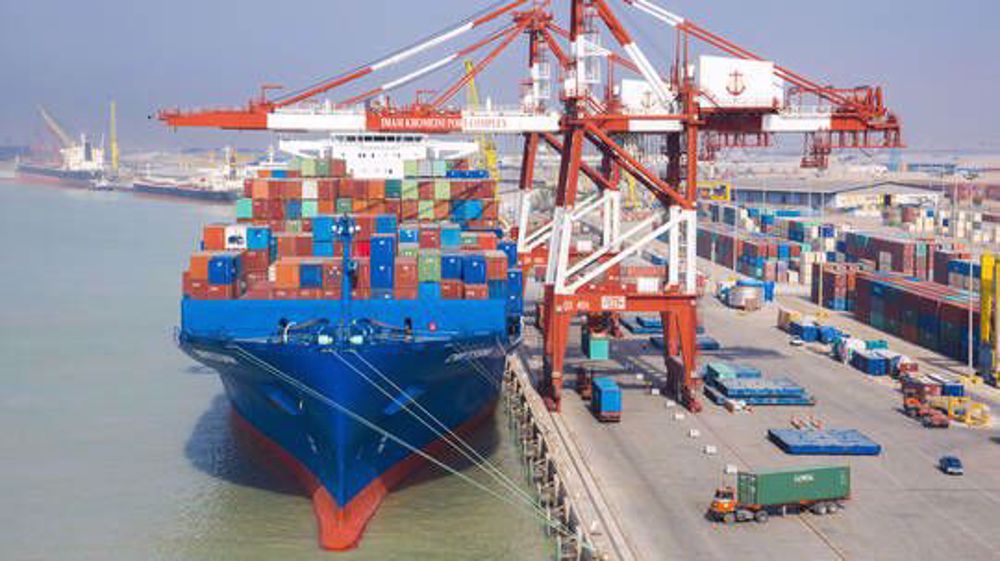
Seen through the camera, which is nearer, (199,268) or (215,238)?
(199,268)

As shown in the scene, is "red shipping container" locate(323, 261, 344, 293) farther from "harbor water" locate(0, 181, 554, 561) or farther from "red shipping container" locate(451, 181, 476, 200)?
"red shipping container" locate(451, 181, 476, 200)

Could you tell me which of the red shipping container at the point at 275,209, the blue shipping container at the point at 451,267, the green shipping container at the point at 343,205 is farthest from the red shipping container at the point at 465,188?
the blue shipping container at the point at 451,267

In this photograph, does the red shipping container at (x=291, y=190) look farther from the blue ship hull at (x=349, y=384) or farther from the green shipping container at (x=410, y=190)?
the blue ship hull at (x=349, y=384)

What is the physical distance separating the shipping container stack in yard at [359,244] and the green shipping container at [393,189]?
5 centimetres

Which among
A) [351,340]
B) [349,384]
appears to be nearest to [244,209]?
[351,340]

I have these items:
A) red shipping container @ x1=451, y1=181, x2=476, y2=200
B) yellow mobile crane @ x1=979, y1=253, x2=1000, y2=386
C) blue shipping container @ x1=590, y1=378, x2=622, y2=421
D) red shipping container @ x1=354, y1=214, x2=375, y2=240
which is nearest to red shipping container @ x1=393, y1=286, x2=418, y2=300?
red shipping container @ x1=354, y1=214, x2=375, y2=240

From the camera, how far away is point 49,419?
118 ft

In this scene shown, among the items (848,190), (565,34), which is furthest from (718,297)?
(848,190)

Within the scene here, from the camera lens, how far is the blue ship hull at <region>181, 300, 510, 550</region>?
2534cm

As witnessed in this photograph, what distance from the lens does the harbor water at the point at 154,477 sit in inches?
996

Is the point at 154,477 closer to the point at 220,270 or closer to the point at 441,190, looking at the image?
the point at 220,270

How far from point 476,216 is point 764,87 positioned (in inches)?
455

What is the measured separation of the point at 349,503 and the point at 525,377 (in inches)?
571

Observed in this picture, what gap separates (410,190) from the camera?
39.8m
